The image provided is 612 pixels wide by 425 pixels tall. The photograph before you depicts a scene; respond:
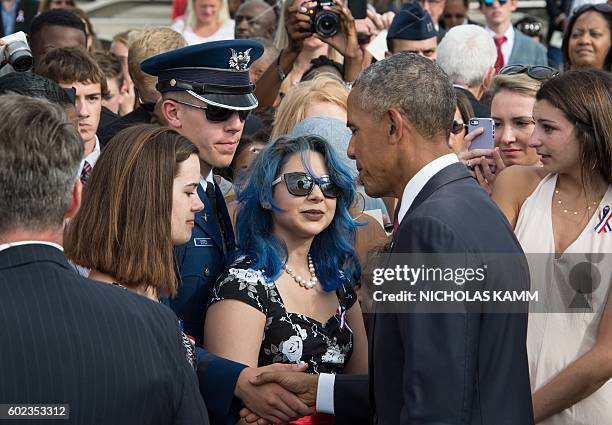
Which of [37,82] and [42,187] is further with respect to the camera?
[37,82]

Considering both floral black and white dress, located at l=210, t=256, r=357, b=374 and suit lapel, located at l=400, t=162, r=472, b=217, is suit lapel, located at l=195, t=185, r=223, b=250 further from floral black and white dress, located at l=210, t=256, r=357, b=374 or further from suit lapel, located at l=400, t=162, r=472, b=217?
suit lapel, located at l=400, t=162, r=472, b=217

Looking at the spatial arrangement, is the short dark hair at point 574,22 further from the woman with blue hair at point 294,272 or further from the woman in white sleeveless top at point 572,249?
the woman with blue hair at point 294,272

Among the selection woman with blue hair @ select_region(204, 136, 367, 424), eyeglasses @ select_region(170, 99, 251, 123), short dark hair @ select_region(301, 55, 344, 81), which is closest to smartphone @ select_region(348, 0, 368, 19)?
short dark hair @ select_region(301, 55, 344, 81)

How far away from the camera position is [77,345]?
2.43m

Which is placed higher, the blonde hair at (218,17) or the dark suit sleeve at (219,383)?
the dark suit sleeve at (219,383)

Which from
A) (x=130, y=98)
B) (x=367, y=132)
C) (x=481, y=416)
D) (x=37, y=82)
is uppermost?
(x=367, y=132)

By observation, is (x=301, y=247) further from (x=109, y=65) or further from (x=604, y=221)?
(x=109, y=65)

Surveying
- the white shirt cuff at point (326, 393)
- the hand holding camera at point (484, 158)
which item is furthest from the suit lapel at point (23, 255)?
the hand holding camera at point (484, 158)

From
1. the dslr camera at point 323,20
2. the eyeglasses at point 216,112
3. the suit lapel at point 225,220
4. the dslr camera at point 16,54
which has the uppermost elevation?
the dslr camera at point 16,54

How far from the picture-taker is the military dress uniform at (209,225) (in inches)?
153

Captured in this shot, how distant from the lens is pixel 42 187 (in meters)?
2.40

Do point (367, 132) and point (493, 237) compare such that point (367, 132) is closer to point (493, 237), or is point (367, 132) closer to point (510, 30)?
point (493, 237)

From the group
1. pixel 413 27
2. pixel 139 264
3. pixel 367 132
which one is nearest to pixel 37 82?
pixel 139 264

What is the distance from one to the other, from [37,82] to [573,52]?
4255mm
